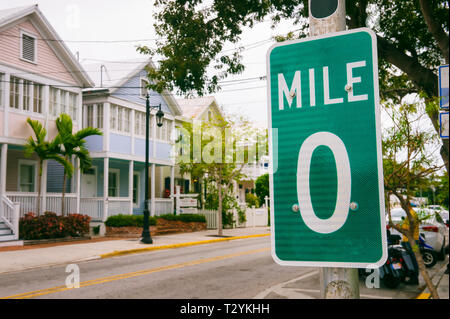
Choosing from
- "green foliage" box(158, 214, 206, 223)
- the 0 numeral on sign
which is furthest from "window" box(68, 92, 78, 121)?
the 0 numeral on sign

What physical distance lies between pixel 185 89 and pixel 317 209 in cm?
886

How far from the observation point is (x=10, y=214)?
17.9m

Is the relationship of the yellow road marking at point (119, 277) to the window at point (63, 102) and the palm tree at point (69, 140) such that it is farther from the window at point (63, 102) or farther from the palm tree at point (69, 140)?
the window at point (63, 102)

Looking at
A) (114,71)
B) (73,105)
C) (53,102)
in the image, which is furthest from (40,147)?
(114,71)

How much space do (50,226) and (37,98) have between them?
20.1 feet

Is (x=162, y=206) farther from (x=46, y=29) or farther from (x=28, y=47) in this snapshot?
(x=46, y=29)

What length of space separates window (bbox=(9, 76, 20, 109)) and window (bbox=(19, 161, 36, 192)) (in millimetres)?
3104

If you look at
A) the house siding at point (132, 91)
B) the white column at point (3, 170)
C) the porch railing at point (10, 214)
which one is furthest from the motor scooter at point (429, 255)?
the house siding at point (132, 91)

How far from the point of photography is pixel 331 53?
1.86 meters

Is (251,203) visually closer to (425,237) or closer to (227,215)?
(227,215)

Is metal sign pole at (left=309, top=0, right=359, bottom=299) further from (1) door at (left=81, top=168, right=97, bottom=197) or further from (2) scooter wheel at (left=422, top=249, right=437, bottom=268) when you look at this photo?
(1) door at (left=81, top=168, right=97, bottom=197)

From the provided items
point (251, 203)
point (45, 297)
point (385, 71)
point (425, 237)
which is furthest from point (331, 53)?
point (251, 203)

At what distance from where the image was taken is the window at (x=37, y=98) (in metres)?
20.5
